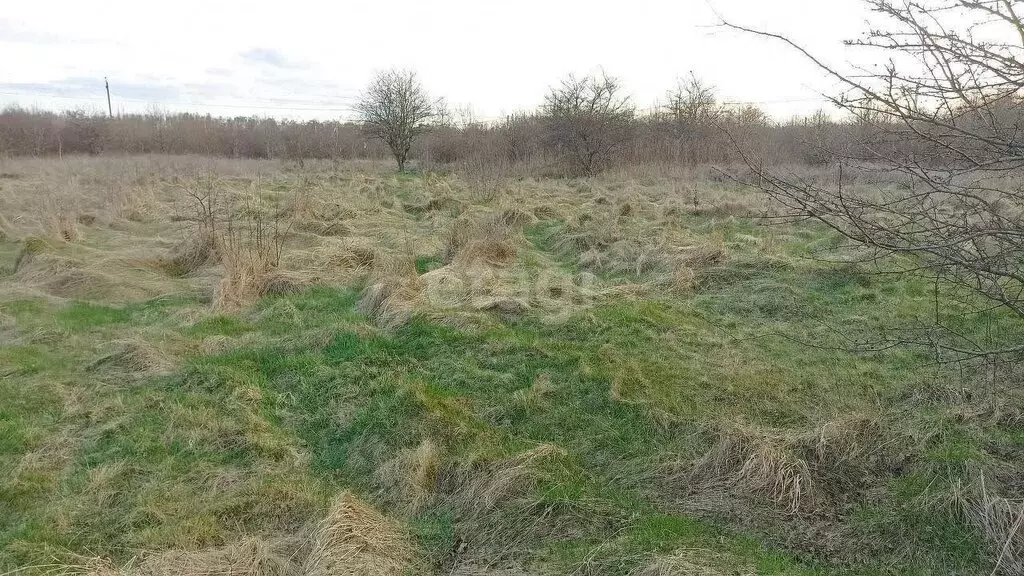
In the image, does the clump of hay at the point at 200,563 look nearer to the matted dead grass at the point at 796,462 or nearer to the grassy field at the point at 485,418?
the grassy field at the point at 485,418

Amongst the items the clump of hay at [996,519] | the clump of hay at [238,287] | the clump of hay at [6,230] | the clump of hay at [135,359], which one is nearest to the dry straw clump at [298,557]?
the clump of hay at [135,359]

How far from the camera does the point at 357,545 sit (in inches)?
112

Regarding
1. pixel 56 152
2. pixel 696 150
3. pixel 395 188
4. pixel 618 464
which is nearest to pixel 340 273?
pixel 618 464

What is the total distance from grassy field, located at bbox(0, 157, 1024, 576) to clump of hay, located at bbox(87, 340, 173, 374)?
1.0 inches

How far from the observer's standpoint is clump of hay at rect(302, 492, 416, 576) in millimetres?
2721

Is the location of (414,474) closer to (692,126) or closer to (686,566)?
(686,566)

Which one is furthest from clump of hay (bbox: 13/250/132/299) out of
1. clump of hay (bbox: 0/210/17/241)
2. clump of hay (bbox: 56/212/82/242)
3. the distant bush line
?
the distant bush line

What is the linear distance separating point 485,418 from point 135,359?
3.07 meters

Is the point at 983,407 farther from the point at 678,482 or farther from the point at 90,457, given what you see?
the point at 90,457

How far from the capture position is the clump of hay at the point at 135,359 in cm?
501

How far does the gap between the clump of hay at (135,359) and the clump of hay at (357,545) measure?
2.79 metres

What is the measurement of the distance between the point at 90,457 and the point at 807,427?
455 centimetres

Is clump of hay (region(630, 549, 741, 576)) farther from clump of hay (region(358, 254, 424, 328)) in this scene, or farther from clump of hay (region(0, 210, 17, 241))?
clump of hay (region(0, 210, 17, 241))

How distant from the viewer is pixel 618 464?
3.76m
